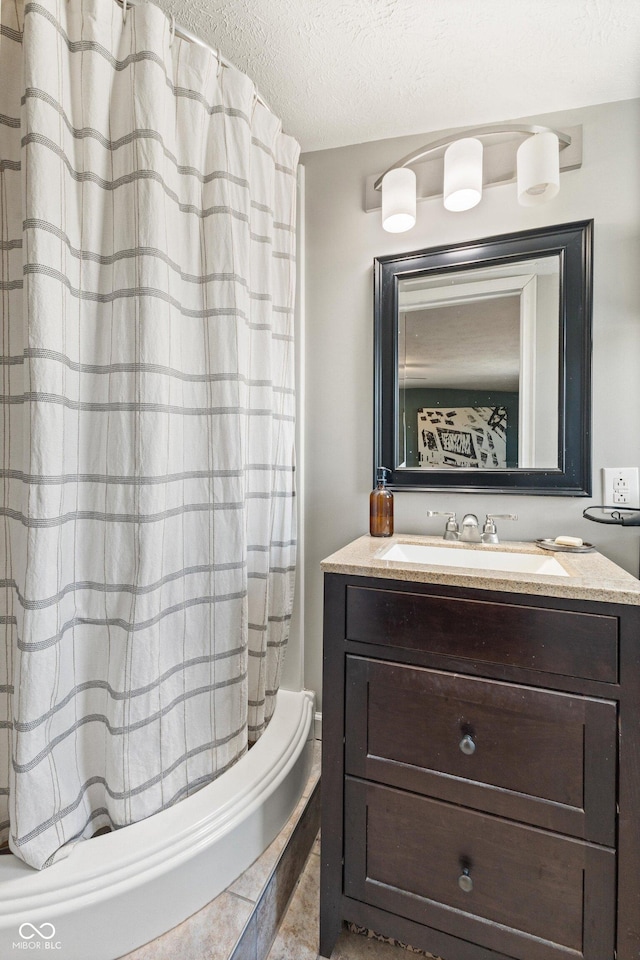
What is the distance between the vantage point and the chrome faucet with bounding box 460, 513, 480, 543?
1.32m

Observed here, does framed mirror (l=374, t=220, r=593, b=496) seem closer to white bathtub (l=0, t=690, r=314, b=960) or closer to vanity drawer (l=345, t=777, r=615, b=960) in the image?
vanity drawer (l=345, t=777, r=615, b=960)

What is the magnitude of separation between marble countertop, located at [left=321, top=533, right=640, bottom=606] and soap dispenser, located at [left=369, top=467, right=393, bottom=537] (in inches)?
9.2

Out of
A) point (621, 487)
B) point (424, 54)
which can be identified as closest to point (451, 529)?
point (621, 487)

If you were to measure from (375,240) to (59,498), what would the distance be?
1.31 metres

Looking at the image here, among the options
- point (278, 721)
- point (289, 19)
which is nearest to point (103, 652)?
point (278, 721)

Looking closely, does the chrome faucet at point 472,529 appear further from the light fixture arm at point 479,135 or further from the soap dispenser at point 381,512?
the light fixture arm at point 479,135

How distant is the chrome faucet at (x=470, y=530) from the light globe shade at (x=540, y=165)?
95 cm

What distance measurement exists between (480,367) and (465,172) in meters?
0.56

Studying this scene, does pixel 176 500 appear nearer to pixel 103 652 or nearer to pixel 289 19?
pixel 103 652

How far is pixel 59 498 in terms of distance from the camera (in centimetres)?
84

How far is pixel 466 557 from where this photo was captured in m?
1.29

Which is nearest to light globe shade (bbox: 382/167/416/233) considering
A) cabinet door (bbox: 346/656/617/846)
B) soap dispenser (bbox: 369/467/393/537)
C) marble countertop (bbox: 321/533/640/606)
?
soap dispenser (bbox: 369/467/393/537)

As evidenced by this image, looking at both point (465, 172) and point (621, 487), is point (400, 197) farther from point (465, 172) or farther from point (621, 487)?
point (621, 487)

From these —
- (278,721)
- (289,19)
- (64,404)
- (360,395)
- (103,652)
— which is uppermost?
(289,19)
